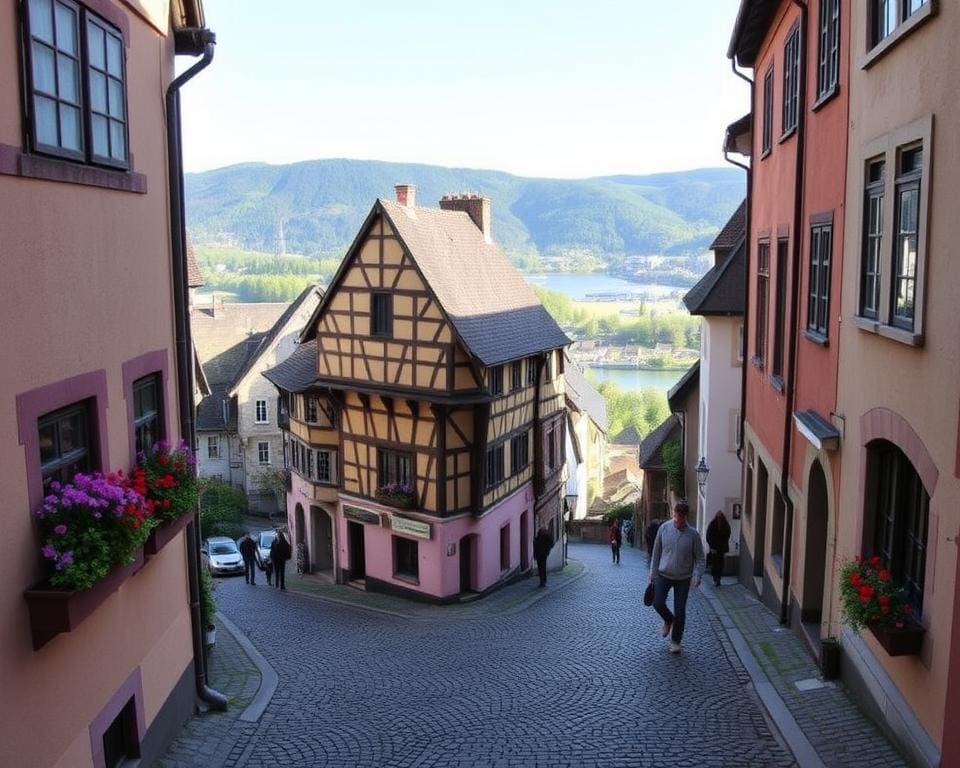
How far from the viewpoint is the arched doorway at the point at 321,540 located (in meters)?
28.7

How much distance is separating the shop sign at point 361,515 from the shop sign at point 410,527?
0.64 metres

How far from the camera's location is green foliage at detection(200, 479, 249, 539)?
41.7 meters

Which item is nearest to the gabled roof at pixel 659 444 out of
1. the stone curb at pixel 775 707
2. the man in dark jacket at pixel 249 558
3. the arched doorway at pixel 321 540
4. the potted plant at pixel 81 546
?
the arched doorway at pixel 321 540

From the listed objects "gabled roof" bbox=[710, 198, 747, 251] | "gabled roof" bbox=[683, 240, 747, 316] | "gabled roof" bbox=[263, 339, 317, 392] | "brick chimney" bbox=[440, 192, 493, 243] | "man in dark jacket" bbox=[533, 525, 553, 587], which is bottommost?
"man in dark jacket" bbox=[533, 525, 553, 587]

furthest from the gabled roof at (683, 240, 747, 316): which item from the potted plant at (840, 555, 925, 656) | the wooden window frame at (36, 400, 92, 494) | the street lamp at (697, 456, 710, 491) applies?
the wooden window frame at (36, 400, 92, 494)

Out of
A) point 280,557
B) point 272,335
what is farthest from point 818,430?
point 272,335

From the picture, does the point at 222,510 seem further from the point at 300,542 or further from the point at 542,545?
the point at 542,545

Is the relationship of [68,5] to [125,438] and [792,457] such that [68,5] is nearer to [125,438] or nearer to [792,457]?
[125,438]

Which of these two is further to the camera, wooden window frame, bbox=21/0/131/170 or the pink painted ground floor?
the pink painted ground floor

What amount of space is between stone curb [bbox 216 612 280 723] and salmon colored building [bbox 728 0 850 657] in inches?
231

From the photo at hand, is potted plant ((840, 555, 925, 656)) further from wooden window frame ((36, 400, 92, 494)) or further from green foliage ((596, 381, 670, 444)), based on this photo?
green foliage ((596, 381, 670, 444))

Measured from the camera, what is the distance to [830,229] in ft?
35.9

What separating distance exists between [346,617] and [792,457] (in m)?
10.2

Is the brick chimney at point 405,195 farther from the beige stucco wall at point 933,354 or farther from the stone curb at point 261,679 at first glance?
the beige stucco wall at point 933,354
